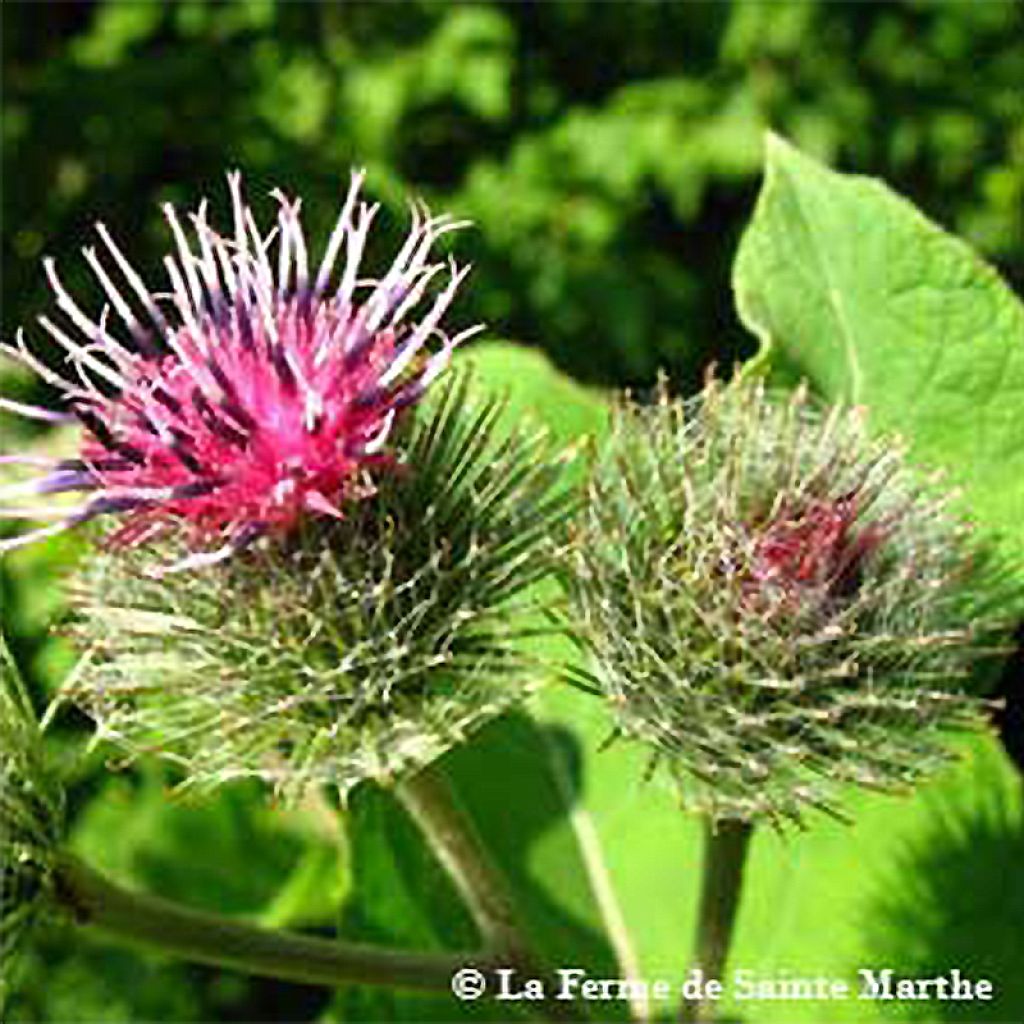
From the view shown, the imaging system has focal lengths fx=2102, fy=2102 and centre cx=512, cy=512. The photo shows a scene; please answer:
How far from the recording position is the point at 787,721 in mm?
1753

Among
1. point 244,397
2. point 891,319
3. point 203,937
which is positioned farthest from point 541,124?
point 203,937

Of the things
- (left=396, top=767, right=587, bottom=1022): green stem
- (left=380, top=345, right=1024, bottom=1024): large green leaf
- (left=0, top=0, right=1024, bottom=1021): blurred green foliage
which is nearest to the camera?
(left=396, top=767, right=587, bottom=1022): green stem

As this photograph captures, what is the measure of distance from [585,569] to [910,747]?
307mm

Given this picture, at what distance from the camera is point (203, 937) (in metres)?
1.75

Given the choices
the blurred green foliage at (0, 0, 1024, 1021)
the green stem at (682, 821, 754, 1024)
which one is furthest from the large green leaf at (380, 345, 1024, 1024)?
the blurred green foliage at (0, 0, 1024, 1021)

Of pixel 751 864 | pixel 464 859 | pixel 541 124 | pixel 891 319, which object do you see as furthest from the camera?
pixel 541 124

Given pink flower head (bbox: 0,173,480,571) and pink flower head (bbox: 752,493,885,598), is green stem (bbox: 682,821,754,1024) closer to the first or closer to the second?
pink flower head (bbox: 752,493,885,598)

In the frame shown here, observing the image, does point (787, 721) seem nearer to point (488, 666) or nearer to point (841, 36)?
point (488, 666)

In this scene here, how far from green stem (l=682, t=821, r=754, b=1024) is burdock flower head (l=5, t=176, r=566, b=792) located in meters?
0.24

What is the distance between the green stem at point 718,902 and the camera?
1.82 meters

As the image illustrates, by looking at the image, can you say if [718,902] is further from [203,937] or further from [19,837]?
[19,837]

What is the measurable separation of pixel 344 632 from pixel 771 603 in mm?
359

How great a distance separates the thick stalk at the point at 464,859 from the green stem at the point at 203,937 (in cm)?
11

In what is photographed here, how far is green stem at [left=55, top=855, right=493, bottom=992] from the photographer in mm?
1745
